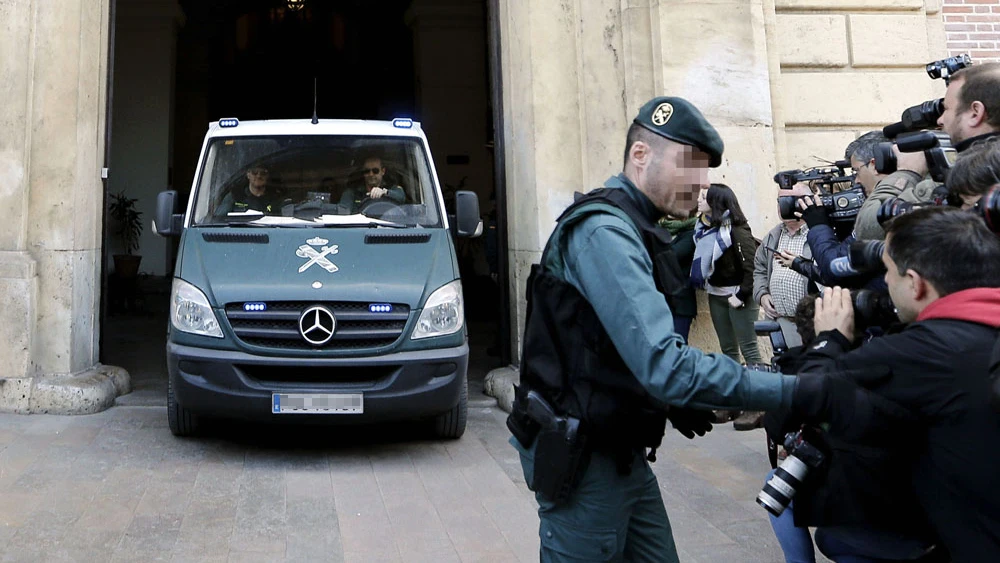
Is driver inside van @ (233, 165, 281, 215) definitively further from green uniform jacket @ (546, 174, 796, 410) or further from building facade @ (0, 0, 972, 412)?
green uniform jacket @ (546, 174, 796, 410)

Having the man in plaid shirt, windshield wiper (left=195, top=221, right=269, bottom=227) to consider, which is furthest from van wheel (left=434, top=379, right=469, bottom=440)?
the man in plaid shirt

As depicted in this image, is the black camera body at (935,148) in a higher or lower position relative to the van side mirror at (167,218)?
lower

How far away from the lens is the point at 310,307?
5.37m

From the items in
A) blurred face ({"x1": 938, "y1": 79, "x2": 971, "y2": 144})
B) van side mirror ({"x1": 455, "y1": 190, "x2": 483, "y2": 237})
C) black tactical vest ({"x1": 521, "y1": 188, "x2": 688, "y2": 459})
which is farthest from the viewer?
van side mirror ({"x1": 455, "y1": 190, "x2": 483, "y2": 237})

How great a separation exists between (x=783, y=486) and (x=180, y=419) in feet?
15.5

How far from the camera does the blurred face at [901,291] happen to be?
2141mm

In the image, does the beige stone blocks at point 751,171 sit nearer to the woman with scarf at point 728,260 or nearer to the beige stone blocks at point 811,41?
the woman with scarf at point 728,260

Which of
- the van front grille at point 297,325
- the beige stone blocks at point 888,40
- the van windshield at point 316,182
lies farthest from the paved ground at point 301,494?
the beige stone blocks at point 888,40

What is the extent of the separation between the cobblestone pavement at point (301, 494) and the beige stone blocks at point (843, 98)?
9.97 feet

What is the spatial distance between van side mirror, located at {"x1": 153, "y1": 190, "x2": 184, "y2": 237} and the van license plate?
1.58m

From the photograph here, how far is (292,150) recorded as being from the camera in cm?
644

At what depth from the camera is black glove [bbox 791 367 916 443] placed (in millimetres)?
1954

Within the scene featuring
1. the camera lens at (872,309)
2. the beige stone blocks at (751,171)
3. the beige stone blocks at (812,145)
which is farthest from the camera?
the beige stone blocks at (812,145)

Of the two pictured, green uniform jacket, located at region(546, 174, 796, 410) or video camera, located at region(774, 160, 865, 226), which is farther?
video camera, located at region(774, 160, 865, 226)
